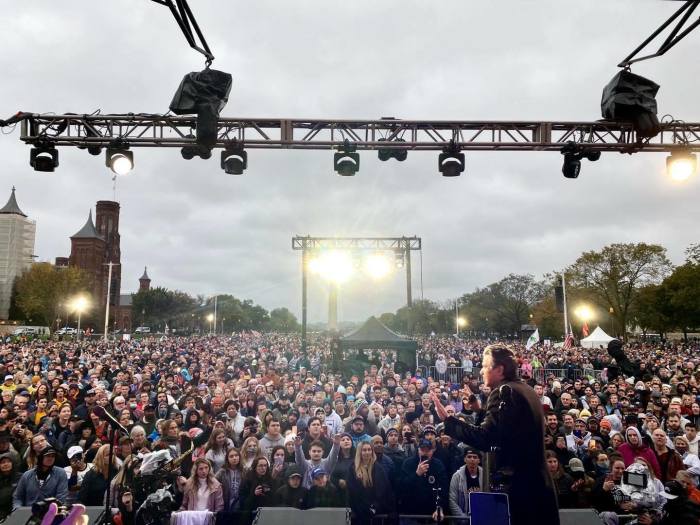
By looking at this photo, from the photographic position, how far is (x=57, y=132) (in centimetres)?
766

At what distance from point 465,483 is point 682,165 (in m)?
6.44

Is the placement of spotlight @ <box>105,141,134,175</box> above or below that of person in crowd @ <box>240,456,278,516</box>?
above

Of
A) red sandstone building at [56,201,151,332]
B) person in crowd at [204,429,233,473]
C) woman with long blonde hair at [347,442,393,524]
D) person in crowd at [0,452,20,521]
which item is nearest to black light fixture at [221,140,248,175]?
person in crowd at [204,429,233,473]

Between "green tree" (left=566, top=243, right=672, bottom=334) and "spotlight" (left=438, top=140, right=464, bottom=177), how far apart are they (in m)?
54.2

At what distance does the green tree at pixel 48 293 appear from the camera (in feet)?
227

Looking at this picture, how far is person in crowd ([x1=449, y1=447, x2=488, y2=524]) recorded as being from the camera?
5750 mm

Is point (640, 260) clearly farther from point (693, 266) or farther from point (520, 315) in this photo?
point (520, 315)

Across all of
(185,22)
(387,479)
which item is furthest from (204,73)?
(387,479)

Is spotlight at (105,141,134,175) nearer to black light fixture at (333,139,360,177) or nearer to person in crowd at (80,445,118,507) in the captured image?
black light fixture at (333,139,360,177)

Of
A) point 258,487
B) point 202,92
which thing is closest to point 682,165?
point 202,92

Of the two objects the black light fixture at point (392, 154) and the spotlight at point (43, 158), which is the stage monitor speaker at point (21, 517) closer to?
the spotlight at point (43, 158)

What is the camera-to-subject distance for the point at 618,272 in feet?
178

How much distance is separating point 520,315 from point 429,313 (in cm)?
2889

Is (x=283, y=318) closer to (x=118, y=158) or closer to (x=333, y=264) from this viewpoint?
(x=333, y=264)
